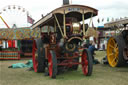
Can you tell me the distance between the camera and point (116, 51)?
25.5 ft

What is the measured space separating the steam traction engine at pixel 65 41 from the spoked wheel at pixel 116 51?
6.24 ft

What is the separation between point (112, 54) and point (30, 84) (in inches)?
188

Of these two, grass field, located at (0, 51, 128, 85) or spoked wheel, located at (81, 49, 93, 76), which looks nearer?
grass field, located at (0, 51, 128, 85)

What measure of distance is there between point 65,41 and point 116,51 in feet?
10.7

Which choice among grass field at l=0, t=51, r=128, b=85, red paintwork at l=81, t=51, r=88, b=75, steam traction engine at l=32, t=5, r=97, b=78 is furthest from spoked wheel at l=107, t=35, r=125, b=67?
red paintwork at l=81, t=51, r=88, b=75

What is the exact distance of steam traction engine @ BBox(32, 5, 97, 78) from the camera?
5.35 metres

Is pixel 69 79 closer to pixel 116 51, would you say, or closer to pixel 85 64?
pixel 85 64

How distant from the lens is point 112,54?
823cm

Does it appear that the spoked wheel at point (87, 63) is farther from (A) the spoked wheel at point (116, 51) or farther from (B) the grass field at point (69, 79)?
(A) the spoked wheel at point (116, 51)

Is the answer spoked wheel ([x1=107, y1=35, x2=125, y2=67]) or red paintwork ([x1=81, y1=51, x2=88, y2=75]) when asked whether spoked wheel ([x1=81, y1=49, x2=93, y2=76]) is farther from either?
spoked wheel ([x1=107, y1=35, x2=125, y2=67])

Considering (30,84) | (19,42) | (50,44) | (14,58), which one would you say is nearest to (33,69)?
(50,44)

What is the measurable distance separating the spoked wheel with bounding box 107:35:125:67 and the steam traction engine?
1.90 m

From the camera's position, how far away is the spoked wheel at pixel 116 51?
24.0ft

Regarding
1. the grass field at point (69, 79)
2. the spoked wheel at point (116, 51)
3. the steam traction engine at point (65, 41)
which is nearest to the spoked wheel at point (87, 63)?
the steam traction engine at point (65, 41)
